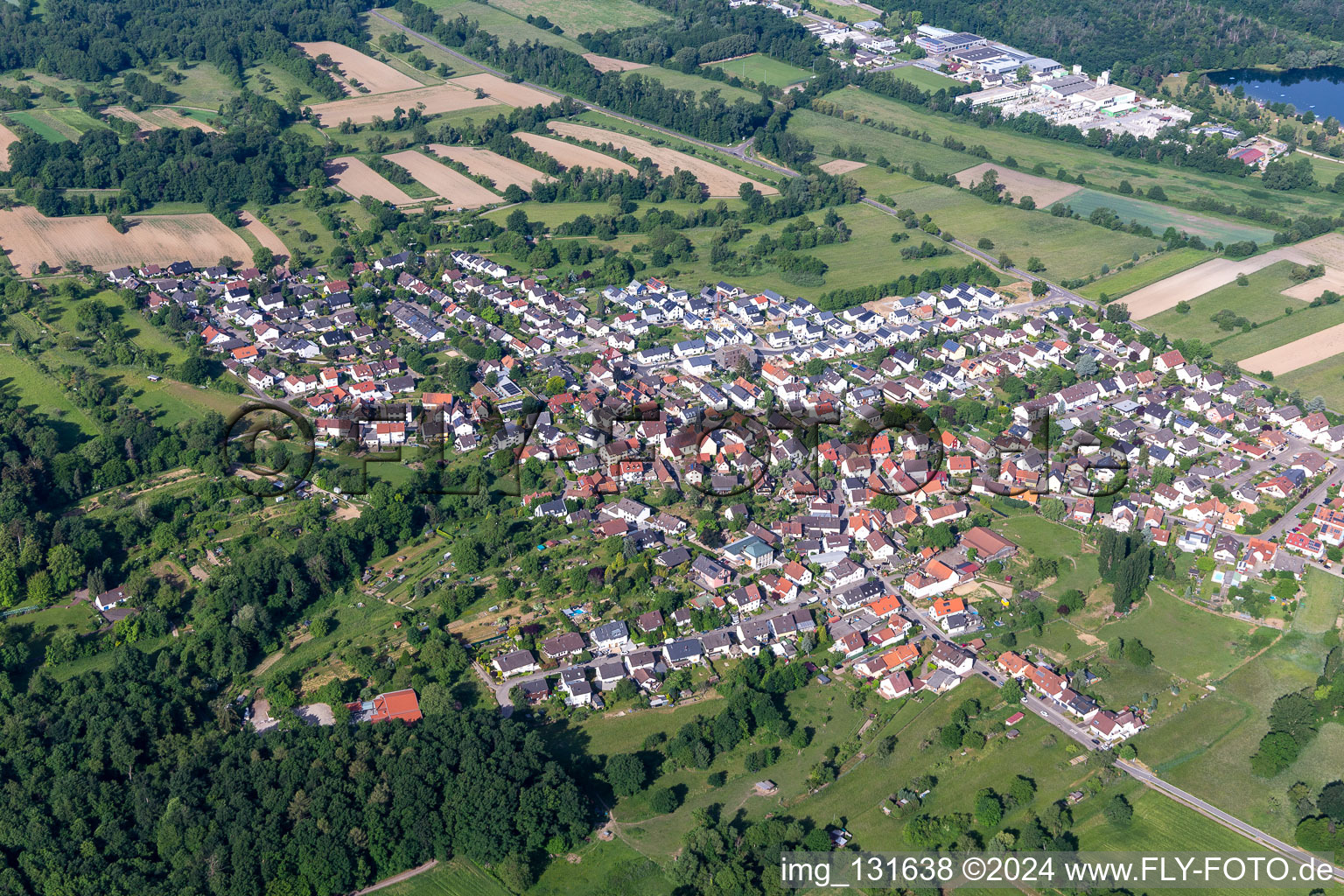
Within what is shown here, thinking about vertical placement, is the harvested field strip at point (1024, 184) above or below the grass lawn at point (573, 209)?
above

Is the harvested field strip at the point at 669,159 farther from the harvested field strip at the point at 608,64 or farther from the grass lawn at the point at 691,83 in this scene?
the harvested field strip at the point at 608,64

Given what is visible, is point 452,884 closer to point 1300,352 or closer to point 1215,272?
point 1300,352

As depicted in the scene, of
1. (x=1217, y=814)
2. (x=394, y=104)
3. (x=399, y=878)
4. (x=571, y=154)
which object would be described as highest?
(x=1217, y=814)

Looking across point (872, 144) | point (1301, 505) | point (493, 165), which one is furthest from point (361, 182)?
point (1301, 505)

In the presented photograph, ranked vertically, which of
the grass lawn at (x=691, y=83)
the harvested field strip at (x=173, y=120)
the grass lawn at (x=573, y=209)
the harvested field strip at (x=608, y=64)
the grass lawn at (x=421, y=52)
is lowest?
the harvested field strip at (x=173, y=120)

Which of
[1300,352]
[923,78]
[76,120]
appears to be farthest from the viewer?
[923,78]

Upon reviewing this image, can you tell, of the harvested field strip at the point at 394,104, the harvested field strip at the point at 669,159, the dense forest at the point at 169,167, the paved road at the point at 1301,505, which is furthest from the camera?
the harvested field strip at the point at 394,104

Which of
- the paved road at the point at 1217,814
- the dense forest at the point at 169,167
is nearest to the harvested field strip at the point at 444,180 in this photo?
the dense forest at the point at 169,167
